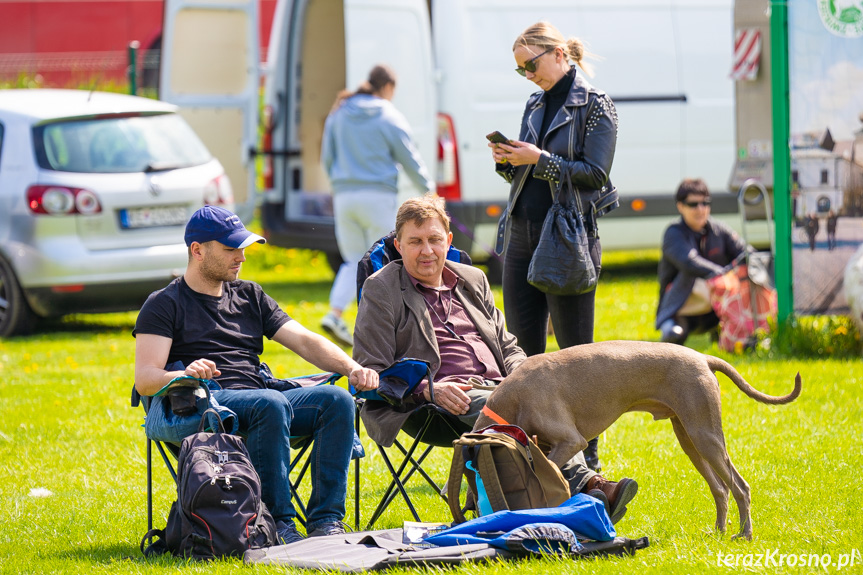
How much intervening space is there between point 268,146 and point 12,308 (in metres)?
3.35

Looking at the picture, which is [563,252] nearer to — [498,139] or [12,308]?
[498,139]

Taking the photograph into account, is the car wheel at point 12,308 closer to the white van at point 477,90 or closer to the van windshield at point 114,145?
the van windshield at point 114,145

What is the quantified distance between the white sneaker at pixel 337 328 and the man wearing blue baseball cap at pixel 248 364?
159 inches

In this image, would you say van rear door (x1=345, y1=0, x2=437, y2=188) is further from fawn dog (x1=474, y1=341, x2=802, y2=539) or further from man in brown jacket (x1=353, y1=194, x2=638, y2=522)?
fawn dog (x1=474, y1=341, x2=802, y2=539)

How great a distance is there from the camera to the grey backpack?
3.88 meters

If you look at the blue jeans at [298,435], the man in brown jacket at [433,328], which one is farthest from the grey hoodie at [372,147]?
the blue jeans at [298,435]

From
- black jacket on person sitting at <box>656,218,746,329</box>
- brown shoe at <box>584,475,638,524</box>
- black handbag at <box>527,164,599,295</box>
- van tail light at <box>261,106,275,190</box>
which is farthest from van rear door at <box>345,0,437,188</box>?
brown shoe at <box>584,475,638,524</box>

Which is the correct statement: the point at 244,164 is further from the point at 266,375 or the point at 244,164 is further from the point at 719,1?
the point at 266,375

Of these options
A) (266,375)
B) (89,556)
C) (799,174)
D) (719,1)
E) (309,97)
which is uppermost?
(719,1)

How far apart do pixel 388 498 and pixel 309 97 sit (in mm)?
7681

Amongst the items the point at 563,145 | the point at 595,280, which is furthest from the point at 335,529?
the point at 563,145

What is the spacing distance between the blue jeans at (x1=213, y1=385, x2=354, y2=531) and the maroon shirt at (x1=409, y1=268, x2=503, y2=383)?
454mm

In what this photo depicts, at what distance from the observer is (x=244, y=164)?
10891 mm

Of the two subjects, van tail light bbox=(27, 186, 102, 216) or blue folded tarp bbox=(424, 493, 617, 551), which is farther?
van tail light bbox=(27, 186, 102, 216)
